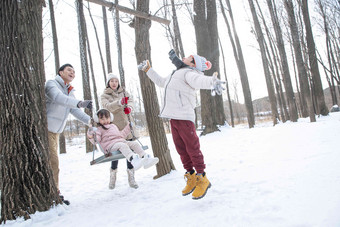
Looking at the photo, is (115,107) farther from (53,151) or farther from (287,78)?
(287,78)

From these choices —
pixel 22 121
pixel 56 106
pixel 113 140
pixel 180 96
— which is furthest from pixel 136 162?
pixel 22 121

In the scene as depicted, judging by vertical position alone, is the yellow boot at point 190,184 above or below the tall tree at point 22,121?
below

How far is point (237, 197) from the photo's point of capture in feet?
8.51

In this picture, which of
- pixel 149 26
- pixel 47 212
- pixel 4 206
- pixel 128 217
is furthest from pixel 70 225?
pixel 149 26

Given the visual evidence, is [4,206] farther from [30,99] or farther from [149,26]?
[149,26]

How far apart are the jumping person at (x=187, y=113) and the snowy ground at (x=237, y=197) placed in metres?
0.27

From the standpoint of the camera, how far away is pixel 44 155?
8.91 feet

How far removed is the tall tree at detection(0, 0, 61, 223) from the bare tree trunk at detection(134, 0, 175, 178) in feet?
5.84

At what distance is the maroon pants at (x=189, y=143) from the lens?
267 cm

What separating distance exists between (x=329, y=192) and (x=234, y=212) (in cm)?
100

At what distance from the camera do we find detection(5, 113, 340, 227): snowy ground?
2.08 m

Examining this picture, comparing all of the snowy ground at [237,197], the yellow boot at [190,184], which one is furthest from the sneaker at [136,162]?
the yellow boot at [190,184]

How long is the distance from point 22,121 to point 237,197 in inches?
103

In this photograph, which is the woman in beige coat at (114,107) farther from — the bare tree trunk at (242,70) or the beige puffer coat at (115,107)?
the bare tree trunk at (242,70)
